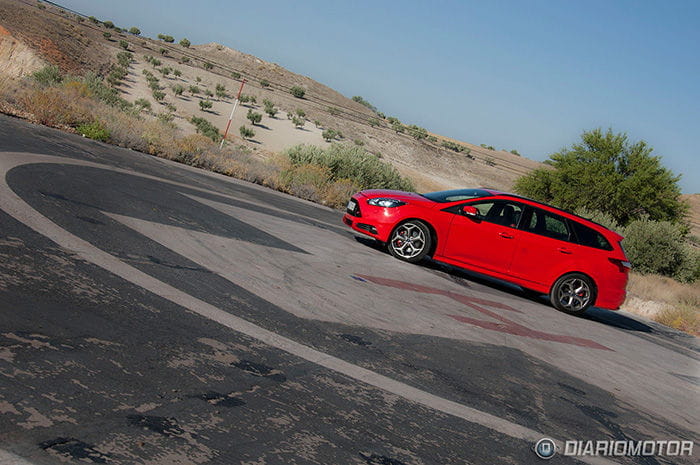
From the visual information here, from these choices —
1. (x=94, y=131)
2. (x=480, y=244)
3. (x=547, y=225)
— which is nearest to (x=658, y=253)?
(x=547, y=225)

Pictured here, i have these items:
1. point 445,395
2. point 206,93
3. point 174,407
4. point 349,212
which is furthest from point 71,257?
point 206,93

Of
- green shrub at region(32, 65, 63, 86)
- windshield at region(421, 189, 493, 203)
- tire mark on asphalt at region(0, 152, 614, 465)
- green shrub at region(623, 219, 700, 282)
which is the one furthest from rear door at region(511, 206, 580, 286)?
green shrub at region(32, 65, 63, 86)

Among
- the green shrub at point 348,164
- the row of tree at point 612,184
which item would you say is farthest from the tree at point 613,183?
the green shrub at point 348,164

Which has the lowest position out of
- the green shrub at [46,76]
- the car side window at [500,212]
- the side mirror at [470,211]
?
the green shrub at [46,76]

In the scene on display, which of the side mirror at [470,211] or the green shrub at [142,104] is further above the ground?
the side mirror at [470,211]

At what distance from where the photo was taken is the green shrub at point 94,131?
17.2 m

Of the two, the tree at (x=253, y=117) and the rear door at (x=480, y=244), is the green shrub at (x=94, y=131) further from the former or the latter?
the tree at (x=253, y=117)

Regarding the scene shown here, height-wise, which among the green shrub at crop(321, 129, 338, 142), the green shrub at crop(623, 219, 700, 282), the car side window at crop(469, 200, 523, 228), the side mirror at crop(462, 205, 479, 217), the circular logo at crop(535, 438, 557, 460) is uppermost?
the green shrub at crop(321, 129, 338, 142)

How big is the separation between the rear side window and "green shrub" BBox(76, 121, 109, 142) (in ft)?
40.9

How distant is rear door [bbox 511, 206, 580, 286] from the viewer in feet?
39.6

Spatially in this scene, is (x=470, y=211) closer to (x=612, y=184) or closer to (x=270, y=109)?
(x=612, y=184)

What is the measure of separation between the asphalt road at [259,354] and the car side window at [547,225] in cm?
171

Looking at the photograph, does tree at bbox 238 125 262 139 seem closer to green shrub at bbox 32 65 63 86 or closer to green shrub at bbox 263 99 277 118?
green shrub at bbox 263 99 277 118

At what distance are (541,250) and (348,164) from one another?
13.9 meters
